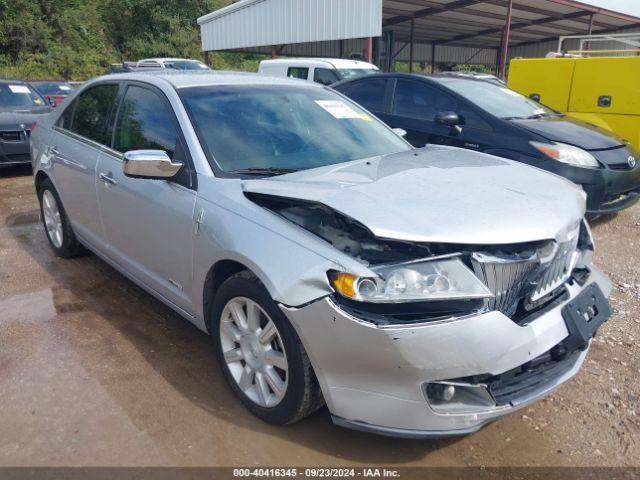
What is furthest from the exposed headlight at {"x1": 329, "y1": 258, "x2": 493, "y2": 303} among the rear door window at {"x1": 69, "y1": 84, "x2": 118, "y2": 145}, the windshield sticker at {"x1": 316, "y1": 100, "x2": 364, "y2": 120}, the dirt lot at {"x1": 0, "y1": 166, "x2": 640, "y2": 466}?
the rear door window at {"x1": 69, "y1": 84, "x2": 118, "y2": 145}

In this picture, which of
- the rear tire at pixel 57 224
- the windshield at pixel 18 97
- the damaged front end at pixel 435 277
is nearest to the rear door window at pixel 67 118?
the rear tire at pixel 57 224

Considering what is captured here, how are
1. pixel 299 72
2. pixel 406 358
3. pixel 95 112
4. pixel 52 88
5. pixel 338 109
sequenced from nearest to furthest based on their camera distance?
pixel 406 358 < pixel 338 109 < pixel 95 112 < pixel 299 72 < pixel 52 88

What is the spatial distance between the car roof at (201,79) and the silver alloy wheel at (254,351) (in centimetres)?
152

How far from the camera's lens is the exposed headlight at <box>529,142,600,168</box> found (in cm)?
513

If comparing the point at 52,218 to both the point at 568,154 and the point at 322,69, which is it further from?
the point at 322,69

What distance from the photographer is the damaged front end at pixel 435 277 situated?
2.00 m

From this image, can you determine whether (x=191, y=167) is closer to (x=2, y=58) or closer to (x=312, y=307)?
(x=312, y=307)

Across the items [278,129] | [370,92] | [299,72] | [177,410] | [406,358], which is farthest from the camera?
[299,72]

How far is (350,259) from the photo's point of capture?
2.06 meters

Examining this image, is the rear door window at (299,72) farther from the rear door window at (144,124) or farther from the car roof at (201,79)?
the rear door window at (144,124)

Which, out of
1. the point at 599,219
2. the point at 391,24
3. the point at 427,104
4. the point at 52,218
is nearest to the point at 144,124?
the point at 52,218

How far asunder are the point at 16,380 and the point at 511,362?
265 centimetres

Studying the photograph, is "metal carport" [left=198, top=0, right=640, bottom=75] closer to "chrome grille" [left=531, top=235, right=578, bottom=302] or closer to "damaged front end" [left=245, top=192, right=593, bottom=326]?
"chrome grille" [left=531, top=235, right=578, bottom=302]

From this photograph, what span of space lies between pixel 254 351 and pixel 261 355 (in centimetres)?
7
